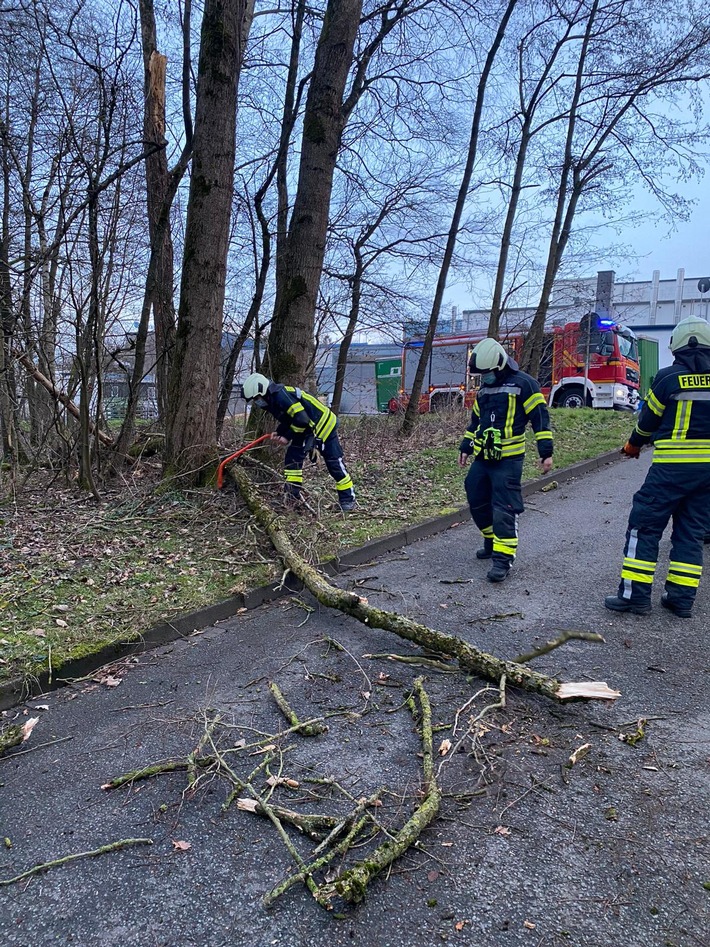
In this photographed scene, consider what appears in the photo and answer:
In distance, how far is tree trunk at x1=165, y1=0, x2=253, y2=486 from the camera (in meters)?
6.70

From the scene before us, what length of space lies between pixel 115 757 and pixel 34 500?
5441 millimetres

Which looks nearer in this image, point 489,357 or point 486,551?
point 489,357

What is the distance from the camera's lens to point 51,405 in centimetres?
909

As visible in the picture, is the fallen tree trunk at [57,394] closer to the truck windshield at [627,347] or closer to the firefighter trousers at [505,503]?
the firefighter trousers at [505,503]

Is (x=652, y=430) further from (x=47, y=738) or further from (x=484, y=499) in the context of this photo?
(x=47, y=738)

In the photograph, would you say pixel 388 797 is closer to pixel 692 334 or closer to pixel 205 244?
pixel 692 334

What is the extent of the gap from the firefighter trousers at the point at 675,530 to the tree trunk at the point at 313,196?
4.67 meters

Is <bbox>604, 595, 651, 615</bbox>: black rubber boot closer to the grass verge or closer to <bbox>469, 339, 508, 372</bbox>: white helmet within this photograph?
<bbox>469, 339, 508, 372</bbox>: white helmet

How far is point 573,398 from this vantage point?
18953mm

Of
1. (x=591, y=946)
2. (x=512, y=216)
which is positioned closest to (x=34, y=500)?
(x=591, y=946)

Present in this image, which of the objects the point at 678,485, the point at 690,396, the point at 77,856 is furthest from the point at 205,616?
the point at 690,396

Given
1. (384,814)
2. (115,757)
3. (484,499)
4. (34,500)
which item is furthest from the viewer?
(34,500)

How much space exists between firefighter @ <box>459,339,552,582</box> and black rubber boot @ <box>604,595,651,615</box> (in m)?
0.92

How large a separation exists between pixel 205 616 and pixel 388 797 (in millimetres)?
2376
